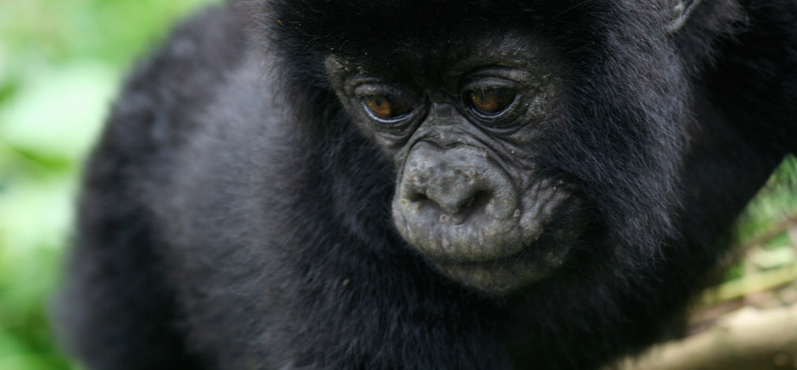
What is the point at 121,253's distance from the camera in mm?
5699

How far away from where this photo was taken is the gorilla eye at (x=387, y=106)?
329 cm

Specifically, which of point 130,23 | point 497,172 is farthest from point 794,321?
point 130,23

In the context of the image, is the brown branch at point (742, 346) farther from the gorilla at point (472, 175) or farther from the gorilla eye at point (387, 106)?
the gorilla eye at point (387, 106)

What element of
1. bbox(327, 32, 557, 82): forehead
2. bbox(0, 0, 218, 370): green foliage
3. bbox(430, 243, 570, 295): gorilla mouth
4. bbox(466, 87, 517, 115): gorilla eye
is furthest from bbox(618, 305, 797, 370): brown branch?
bbox(0, 0, 218, 370): green foliage

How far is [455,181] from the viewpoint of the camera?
310 cm

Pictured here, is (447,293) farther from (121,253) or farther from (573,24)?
(121,253)

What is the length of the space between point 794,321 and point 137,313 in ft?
11.8

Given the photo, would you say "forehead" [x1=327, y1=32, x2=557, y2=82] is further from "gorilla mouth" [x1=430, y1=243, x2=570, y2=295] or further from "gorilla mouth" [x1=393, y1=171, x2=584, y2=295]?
"gorilla mouth" [x1=430, y1=243, x2=570, y2=295]

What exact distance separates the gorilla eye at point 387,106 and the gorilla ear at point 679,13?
91cm

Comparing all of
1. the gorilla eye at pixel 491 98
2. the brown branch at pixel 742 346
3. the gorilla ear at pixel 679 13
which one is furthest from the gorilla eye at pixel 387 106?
the brown branch at pixel 742 346

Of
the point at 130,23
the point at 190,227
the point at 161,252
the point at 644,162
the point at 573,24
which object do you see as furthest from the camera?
the point at 130,23

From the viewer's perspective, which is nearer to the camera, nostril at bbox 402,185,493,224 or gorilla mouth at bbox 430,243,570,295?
nostril at bbox 402,185,493,224

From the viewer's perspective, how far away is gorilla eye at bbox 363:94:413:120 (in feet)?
10.8

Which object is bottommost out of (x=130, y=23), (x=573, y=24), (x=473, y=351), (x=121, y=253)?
(x=473, y=351)
